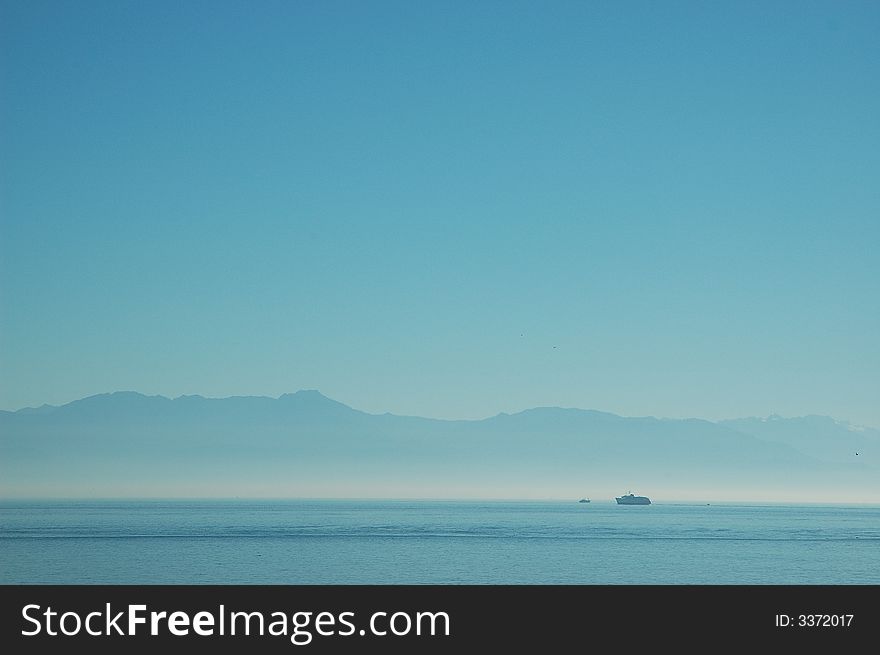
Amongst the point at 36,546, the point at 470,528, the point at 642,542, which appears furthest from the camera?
the point at 470,528

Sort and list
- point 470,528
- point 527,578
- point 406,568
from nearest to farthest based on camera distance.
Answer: point 527,578 → point 406,568 → point 470,528

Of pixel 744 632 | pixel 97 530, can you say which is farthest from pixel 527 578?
pixel 97 530

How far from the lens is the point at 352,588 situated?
945 centimetres

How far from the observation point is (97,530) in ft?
207

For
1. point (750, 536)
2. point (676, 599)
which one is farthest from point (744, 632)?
point (750, 536)

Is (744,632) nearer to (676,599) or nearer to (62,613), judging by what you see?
(676,599)

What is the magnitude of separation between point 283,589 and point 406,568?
30.1 m

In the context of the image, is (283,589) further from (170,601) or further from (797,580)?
(797,580)

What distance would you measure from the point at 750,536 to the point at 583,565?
90.3 ft

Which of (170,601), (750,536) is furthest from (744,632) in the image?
(750,536)

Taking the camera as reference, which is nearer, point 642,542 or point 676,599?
point 676,599

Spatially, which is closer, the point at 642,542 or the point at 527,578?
the point at 527,578

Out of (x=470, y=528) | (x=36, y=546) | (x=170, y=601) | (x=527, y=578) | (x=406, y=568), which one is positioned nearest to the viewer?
(x=170, y=601)

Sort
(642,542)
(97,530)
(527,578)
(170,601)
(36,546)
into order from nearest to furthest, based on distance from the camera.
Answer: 1. (170,601)
2. (527,578)
3. (36,546)
4. (642,542)
5. (97,530)
